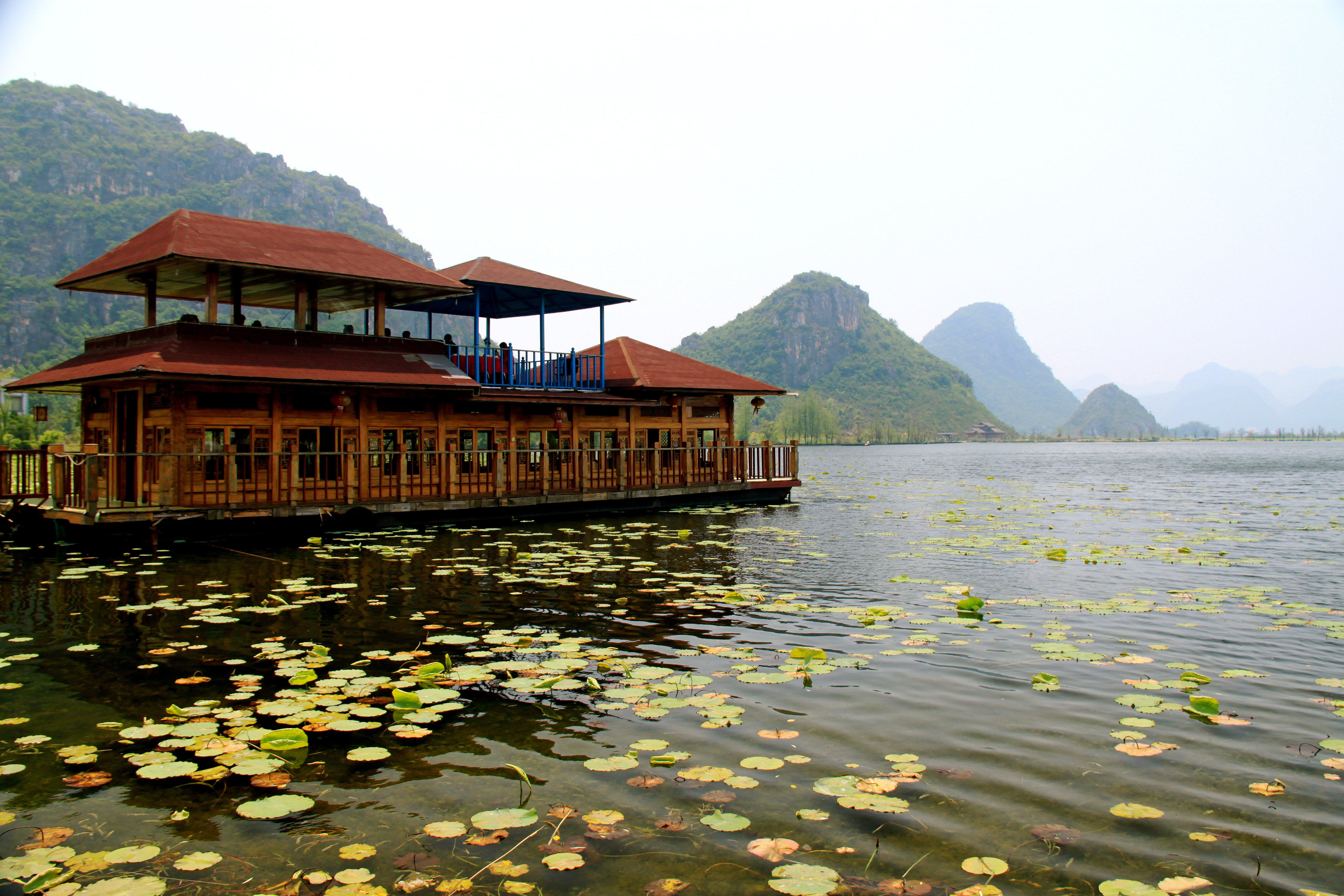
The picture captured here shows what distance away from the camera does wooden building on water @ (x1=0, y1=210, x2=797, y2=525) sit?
55.1ft

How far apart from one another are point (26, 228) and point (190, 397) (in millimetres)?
143538

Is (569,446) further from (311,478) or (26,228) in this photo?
(26,228)

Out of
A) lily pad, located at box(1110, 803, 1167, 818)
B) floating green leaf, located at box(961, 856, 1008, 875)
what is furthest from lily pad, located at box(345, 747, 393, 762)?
lily pad, located at box(1110, 803, 1167, 818)

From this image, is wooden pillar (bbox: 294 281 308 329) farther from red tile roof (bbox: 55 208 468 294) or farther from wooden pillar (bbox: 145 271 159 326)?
wooden pillar (bbox: 145 271 159 326)

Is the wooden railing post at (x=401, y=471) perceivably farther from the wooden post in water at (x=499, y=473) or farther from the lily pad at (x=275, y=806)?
the lily pad at (x=275, y=806)

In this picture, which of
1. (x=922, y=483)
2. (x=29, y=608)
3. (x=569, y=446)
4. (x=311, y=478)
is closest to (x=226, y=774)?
(x=29, y=608)

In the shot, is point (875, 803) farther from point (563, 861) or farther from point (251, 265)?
point (251, 265)

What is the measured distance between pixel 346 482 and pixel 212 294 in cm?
488

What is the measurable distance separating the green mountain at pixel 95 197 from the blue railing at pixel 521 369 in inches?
3118

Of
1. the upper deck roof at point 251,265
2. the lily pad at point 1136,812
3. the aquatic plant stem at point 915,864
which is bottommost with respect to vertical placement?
the lily pad at point 1136,812

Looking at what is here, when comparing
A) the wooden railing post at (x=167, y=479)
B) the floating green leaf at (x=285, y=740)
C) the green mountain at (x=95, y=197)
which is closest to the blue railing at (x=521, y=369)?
the wooden railing post at (x=167, y=479)

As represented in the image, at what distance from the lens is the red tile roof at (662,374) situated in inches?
1011

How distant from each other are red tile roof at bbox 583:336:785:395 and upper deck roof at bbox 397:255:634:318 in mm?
2004

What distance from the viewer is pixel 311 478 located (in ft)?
61.5
